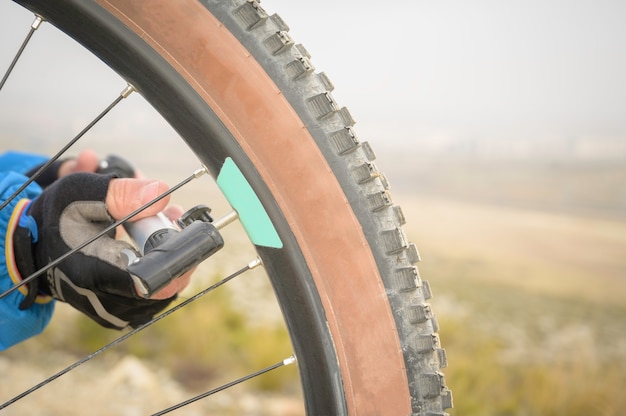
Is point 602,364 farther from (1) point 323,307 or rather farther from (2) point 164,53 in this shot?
(2) point 164,53

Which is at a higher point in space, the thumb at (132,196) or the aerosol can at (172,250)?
the thumb at (132,196)

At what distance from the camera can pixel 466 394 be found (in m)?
1.25

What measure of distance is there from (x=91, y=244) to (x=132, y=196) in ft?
0.21

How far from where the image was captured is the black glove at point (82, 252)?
1.60 ft

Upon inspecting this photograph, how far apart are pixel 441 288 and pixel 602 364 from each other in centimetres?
53

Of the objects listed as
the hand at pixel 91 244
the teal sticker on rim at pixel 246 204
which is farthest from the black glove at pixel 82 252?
the teal sticker on rim at pixel 246 204

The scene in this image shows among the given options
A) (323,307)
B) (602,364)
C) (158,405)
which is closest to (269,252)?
(323,307)

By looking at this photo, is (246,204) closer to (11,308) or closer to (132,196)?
(132,196)

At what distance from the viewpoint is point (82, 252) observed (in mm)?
493

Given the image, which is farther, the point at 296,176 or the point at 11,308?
the point at 11,308

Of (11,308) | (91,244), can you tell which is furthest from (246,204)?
(11,308)

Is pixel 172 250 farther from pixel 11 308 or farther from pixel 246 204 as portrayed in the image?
pixel 11 308

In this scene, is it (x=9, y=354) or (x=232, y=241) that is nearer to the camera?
(x=9, y=354)

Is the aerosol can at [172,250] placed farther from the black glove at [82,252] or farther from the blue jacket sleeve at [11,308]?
the blue jacket sleeve at [11,308]
